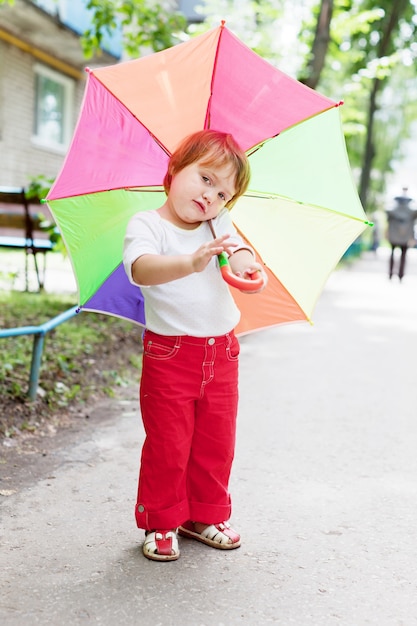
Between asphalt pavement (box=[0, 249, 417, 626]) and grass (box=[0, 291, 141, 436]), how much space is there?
259 millimetres

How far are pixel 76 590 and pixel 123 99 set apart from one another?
179 centimetres

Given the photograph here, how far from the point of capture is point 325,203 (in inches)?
131

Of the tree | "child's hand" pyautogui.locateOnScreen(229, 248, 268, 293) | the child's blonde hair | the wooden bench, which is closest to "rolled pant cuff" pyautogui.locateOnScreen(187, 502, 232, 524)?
"child's hand" pyautogui.locateOnScreen(229, 248, 268, 293)

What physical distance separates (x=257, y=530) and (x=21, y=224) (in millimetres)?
6497

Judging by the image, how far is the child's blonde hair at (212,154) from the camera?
9.61 feet

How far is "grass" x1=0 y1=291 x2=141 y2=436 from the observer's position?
5.11 meters

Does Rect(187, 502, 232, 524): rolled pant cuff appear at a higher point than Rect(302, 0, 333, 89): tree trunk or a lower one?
lower

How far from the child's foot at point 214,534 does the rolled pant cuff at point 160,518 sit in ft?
0.53

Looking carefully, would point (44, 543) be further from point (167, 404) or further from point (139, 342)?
point (139, 342)

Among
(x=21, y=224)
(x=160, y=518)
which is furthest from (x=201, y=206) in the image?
(x=21, y=224)

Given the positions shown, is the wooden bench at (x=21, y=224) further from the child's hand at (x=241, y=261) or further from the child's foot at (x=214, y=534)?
the child's hand at (x=241, y=261)

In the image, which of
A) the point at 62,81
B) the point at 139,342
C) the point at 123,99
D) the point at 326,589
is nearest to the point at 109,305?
the point at 123,99

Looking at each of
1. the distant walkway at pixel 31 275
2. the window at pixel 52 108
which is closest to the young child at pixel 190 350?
the distant walkway at pixel 31 275

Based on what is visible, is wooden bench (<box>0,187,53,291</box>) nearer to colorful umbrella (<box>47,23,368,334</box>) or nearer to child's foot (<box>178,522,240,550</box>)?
colorful umbrella (<box>47,23,368,334</box>)
